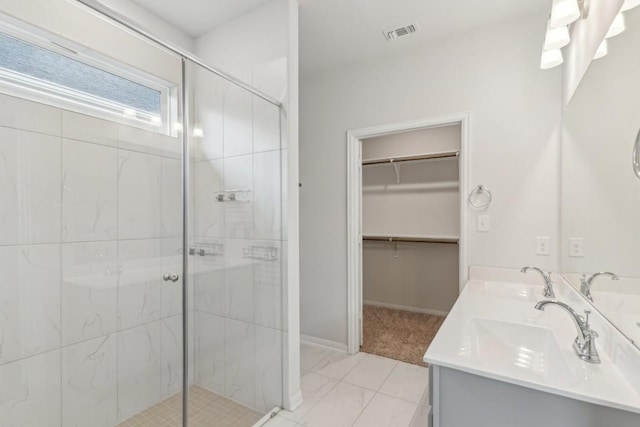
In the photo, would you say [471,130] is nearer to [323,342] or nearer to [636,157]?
[636,157]

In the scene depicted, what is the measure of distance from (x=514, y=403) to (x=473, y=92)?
6.64 feet

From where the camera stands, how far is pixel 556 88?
197cm

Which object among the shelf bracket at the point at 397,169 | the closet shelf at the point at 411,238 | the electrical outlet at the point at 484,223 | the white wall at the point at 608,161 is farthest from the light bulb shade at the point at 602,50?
the shelf bracket at the point at 397,169

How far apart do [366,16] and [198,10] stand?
114 centimetres

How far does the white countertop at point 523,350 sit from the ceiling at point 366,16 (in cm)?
181

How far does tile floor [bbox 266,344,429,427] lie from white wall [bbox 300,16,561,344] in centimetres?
32

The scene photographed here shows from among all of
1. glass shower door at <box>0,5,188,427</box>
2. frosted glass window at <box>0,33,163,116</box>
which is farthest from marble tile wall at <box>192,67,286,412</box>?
frosted glass window at <box>0,33,163,116</box>

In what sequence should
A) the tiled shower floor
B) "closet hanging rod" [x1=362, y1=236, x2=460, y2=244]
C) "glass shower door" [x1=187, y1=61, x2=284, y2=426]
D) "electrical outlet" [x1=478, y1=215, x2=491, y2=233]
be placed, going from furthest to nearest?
"closet hanging rod" [x1=362, y1=236, x2=460, y2=244] → "electrical outlet" [x1=478, y1=215, x2=491, y2=233] → "glass shower door" [x1=187, y1=61, x2=284, y2=426] → the tiled shower floor

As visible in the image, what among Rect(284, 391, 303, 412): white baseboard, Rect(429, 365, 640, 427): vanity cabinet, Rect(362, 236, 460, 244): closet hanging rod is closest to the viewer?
Rect(429, 365, 640, 427): vanity cabinet

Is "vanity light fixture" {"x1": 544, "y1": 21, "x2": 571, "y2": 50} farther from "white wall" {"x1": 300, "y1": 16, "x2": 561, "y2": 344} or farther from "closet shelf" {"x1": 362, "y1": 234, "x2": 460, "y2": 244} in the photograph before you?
"closet shelf" {"x1": 362, "y1": 234, "x2": 460, "y2": 244}

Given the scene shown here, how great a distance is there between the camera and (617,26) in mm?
1039

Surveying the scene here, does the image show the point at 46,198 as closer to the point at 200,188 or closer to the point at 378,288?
the point at 200,188

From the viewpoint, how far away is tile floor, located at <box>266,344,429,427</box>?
6.04 ft

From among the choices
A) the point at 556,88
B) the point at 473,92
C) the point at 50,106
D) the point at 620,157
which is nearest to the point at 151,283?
the point at 50,106
